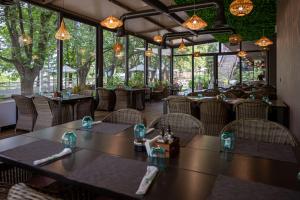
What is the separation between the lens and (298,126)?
11.9ft

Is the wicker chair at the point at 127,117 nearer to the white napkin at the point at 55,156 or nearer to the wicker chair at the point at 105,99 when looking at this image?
the white napkin at the point at 55,156

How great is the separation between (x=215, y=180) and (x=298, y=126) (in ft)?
9.69

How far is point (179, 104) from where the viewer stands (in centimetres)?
480

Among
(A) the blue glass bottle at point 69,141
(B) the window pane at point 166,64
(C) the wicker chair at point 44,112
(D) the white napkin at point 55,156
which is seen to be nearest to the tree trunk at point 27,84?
(C) the wicker chair at point 44,112

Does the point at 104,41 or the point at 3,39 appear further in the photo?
the point at 104,41

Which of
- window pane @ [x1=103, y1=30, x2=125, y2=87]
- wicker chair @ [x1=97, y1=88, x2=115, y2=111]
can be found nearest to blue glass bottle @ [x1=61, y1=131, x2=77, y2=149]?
wicker chair @ [x1=97, y1=88, x2=115, y2=111]

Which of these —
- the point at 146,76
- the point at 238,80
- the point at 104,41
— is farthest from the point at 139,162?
the point at 238,80

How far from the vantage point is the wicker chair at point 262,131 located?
6.75ft

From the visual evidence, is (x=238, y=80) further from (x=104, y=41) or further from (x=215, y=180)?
(x=215, y=180)

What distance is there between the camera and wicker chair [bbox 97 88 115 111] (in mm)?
8820

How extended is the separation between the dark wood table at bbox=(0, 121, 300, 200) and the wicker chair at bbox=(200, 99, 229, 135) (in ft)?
8.23

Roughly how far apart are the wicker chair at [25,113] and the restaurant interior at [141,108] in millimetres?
30

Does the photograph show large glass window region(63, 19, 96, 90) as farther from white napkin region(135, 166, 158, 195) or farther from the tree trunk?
white napkin region(135, 166, 158, 195)

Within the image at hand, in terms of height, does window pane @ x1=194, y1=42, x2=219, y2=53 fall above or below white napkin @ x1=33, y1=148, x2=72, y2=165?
above
